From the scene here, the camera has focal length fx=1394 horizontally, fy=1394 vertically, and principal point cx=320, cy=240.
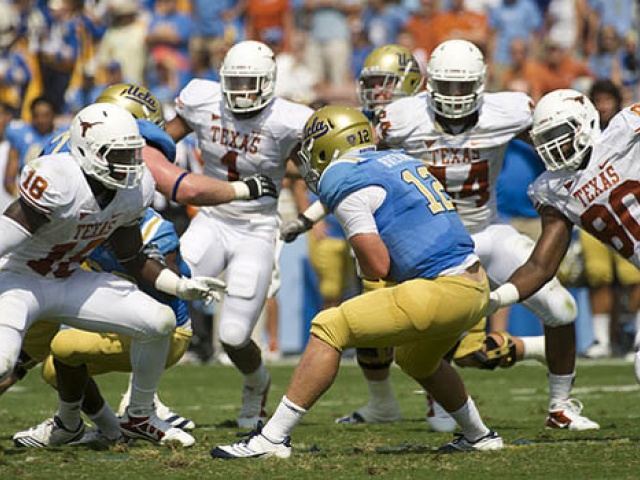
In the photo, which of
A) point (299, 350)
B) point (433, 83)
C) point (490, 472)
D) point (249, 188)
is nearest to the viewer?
point (490, 472)

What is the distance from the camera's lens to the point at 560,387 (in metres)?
6.75

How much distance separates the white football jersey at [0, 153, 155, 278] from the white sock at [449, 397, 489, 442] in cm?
151

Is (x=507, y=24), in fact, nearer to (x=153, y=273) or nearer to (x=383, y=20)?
(x=383, y=20)

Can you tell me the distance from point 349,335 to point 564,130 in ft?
4.72

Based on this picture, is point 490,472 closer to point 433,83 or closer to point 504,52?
point 433,83

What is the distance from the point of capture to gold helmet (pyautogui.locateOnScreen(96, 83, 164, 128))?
6.61 m

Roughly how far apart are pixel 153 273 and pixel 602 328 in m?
6.04

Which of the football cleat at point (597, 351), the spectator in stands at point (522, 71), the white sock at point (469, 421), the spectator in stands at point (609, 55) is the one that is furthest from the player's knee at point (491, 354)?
the spectator in stands at point (609, 55)

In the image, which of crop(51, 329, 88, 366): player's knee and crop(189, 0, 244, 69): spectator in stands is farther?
crop(189, 0, 244, 69): spectator in stands

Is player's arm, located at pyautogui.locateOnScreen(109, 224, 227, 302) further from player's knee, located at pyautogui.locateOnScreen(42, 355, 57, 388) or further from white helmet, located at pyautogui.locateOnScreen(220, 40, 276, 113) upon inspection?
white helmet, located at pyautogui.locateOnScreen(220, 40, 276, 113)

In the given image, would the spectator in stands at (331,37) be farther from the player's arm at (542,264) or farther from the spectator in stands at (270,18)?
the player's arm at (542,264)

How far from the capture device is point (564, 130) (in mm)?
5895

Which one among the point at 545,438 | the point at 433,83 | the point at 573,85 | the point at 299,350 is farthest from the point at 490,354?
the point at 573,85

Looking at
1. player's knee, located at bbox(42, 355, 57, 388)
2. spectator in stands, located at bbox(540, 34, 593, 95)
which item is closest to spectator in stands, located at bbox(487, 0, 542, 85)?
spectator in stands, located at bbox(540, 34, 593, 95)
